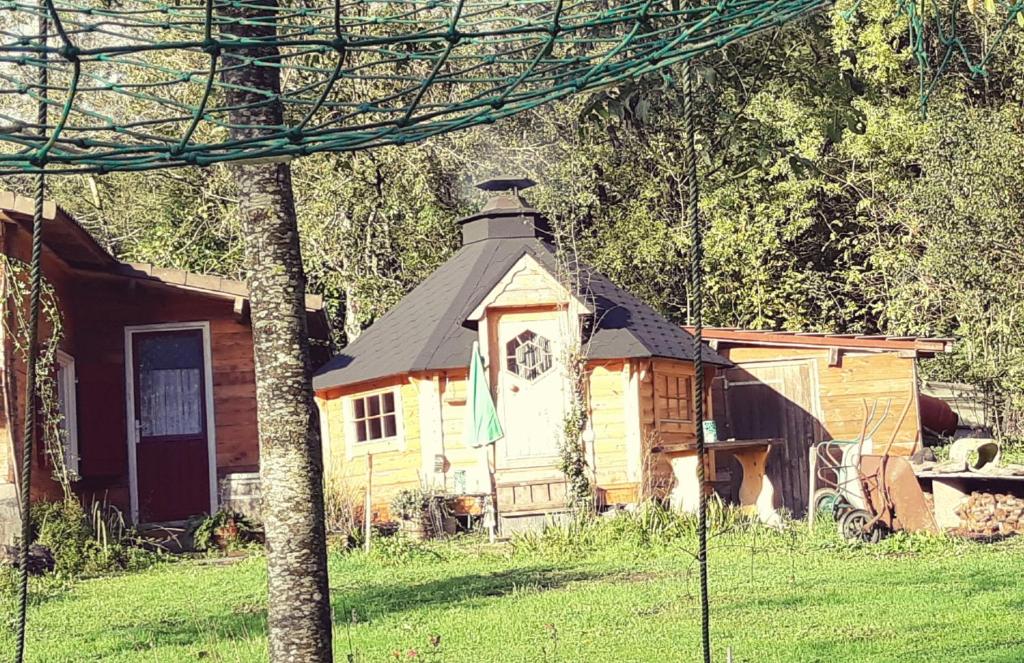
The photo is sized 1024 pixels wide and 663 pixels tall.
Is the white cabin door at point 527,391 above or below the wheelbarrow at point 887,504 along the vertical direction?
above

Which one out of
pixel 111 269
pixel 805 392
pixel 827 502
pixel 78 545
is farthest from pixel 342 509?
pixel 805 392

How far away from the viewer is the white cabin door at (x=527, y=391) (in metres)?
17.5

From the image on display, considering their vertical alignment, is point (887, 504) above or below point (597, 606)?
above

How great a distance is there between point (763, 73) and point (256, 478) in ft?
32.3

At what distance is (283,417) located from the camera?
4.95 m

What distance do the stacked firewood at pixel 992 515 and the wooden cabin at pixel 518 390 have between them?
4282 millimetres

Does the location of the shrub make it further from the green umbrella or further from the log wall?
the log wall

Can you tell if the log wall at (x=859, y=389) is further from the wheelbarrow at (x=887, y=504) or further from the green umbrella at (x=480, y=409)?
the wheelbarrow at (x=887, y=504)

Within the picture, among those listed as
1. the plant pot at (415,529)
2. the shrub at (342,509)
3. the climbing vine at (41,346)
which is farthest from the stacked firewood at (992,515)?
the climbing vine at (41,346)

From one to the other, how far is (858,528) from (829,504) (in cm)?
231

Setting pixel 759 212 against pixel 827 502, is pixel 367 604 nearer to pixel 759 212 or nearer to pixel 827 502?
pixel 827 502

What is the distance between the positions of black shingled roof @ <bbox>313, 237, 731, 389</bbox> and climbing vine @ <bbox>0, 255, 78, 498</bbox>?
4.89m

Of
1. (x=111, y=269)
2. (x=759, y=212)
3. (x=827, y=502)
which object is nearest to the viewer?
(x=827, y=502)

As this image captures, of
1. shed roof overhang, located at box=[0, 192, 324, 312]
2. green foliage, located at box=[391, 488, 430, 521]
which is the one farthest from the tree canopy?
green foliage, located at box=[391, 488, 430, 521]
